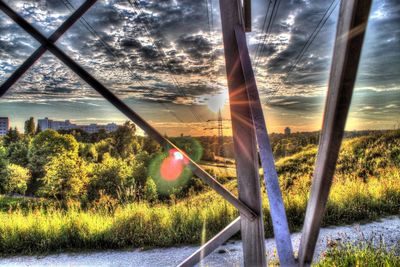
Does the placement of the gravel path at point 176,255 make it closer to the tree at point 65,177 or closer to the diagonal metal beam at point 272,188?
the diagonal metal beam at point 272,188

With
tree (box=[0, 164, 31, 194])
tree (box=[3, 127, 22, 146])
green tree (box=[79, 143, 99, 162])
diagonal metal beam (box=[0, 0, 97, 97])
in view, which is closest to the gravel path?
diagonal metal beam (box=[0, 0, 97, 97])

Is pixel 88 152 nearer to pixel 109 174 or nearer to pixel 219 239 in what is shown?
pixel 109 174

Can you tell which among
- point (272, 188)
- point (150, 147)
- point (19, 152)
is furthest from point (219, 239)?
point (19, 152)

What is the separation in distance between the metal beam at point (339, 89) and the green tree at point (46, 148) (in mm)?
35833

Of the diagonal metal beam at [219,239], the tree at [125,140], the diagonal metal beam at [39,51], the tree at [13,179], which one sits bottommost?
the tree at [13,179]

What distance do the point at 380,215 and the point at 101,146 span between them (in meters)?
34.7

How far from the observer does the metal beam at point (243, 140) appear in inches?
75.4

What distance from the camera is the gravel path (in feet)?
14.4

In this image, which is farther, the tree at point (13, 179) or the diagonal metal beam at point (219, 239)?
the tree at point (13, 179)

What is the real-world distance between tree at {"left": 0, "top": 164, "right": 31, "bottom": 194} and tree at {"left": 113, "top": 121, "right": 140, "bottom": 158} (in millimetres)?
10170

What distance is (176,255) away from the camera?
4.66 metres

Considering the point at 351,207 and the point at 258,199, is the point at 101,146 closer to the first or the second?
the point at 351,207

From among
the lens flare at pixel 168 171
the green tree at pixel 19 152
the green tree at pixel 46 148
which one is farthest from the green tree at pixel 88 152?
the lens flare at pixel 168 171

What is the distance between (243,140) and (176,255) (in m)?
3.28
